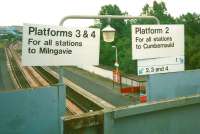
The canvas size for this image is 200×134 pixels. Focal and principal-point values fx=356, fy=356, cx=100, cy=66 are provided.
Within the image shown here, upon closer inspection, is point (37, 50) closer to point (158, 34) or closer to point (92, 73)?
point (158, 34)

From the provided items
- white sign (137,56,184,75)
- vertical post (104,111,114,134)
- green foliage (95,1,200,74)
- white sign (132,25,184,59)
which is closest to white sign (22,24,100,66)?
vertical post (104,111,114,134)

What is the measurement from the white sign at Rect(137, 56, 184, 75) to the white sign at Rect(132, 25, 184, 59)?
86 millimetres

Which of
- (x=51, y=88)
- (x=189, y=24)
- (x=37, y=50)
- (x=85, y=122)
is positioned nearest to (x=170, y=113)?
(x=85, y=122)

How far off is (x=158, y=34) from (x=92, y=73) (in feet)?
128

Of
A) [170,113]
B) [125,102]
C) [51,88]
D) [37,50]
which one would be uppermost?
[37,50]

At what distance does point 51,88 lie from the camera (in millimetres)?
4777

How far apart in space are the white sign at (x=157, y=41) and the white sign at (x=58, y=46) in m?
1.37

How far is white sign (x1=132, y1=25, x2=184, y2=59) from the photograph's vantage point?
7.00m

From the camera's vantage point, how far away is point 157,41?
23.8 feet

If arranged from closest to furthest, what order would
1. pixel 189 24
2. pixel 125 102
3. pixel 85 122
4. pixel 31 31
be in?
pixel 85 122 < pixel 31 31 < pixel 125 102 < pixel 189 24

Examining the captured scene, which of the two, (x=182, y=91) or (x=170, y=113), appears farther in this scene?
(x=182, y=91)

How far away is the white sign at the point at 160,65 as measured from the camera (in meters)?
7.01

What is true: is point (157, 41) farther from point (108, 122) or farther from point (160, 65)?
point (108, 122)

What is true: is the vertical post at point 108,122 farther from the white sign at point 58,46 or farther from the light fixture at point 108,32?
the light fixture at point 108,32
